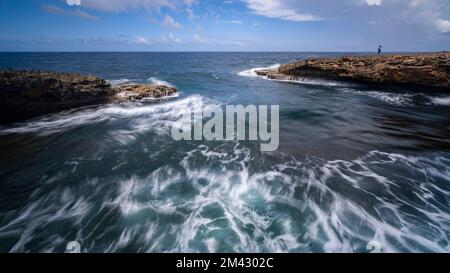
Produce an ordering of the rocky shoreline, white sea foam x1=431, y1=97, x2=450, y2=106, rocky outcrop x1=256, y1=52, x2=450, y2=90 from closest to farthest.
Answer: the rocky shoreline, white sea foam x1=431, y1=97, x2=450, y2=106, rocky outcrop x1=256, y1=52, x2=450, y2=90

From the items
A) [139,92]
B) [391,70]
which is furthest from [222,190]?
[391,70]

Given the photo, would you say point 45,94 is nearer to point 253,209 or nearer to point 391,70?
point 253,209

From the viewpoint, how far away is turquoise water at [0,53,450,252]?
15.9 feet

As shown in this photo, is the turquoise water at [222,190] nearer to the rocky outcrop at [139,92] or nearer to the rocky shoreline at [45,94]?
the rocky shoreline at [45,94]

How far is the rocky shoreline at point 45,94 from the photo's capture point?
39.9 feet

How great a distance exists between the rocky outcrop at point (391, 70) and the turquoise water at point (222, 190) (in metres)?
12.4

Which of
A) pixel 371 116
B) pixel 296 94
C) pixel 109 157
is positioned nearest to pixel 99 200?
pixel 109 157

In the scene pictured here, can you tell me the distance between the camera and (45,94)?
1339 centimetres

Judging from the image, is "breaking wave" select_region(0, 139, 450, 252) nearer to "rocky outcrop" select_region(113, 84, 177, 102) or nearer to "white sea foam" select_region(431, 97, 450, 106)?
"rocky outcrop" select_region(113, 84, 177, 102)

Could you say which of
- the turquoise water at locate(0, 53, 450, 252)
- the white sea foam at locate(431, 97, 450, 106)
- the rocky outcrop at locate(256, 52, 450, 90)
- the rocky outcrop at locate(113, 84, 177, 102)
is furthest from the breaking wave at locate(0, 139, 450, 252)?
the rocky outcrop at locate(256, 52, 450, 90)

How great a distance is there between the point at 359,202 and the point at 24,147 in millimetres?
11933

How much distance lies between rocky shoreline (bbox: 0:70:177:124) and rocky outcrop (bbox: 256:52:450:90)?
22551 millimetres

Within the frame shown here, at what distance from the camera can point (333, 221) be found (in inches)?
207

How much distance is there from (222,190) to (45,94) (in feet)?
43.9
